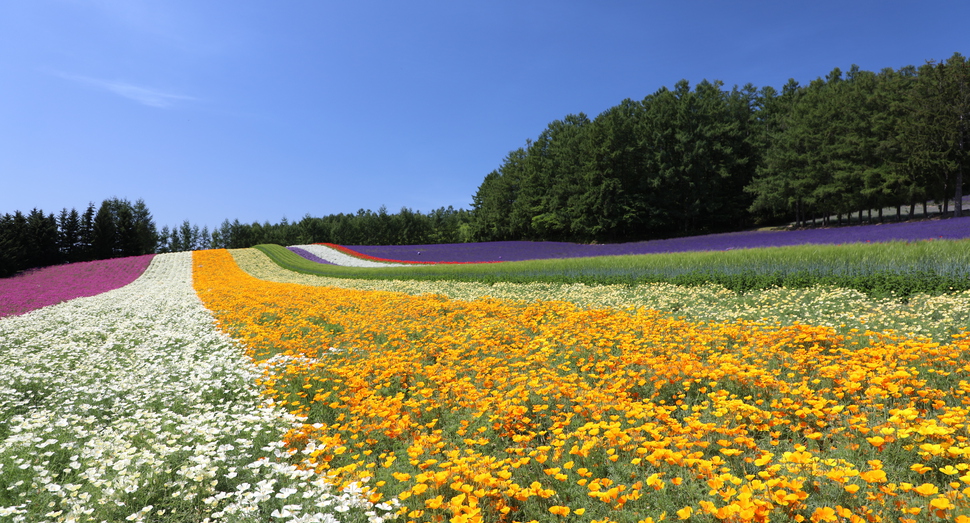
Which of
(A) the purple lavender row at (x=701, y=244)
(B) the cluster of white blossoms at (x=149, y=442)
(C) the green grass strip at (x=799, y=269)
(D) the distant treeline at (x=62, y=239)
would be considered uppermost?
(D) the distant treeline at (x=62, y=239)

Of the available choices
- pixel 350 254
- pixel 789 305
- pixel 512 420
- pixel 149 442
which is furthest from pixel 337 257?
pixel 512 420

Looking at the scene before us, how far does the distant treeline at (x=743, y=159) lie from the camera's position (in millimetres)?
36125

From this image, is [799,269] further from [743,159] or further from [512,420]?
[743,159]

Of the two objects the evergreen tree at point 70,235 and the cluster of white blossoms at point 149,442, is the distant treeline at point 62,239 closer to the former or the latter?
the evergreen tree at point 70,235

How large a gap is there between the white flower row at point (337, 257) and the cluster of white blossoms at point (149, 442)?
97.6ft

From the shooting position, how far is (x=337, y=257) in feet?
153

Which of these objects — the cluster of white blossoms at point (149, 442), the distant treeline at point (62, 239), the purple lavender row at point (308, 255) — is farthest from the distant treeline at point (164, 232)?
the cluster of white blossoms at point (149, 442)

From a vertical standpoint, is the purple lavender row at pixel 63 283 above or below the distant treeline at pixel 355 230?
below

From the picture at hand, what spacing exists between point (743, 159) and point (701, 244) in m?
26.5

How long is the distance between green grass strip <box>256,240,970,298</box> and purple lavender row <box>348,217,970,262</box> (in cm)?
622

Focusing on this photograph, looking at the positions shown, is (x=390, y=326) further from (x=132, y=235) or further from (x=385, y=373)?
(x=132, y=235)

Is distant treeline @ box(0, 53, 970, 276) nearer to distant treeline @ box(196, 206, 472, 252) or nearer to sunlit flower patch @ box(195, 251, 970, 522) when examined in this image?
distant treeline @ box(196, 206, 472, 252)

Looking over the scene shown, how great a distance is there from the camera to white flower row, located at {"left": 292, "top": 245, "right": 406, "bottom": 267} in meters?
39.8

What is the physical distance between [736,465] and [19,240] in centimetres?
5855
